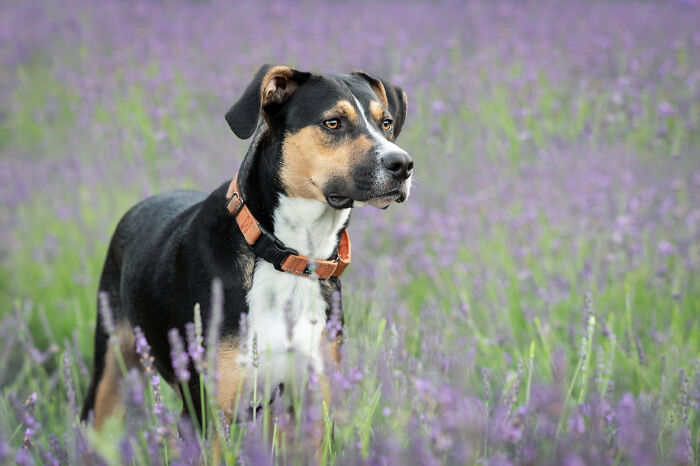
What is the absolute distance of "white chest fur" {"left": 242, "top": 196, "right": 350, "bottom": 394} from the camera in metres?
2.62

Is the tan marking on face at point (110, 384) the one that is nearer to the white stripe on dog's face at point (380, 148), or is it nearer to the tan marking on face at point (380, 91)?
the white stripe on dog's face at point (380, 148)

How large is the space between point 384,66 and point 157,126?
2.65 metres

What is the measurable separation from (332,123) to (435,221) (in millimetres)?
2527

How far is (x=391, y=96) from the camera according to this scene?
3.39 m

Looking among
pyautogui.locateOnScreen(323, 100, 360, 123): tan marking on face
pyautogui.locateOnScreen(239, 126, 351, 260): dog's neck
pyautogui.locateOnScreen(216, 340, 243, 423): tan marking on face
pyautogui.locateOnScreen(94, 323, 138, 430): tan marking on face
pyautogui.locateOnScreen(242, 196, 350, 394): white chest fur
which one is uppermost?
pyautogui.locateOnScreen(323, 100, 360, 123): tan marking on face

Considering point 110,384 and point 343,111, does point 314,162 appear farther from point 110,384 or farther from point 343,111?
point 110,384

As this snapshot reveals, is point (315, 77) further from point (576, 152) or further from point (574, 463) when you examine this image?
point (576, 152)

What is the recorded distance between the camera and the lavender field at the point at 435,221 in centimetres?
204

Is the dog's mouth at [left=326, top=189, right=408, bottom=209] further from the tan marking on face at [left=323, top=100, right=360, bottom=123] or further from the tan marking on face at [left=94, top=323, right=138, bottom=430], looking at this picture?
the tan marking on face at [left=94, top=323, right=138, bottom=430]

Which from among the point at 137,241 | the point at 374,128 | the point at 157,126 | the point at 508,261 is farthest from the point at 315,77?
the point at 157,126

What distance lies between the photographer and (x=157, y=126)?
6969 millimetres

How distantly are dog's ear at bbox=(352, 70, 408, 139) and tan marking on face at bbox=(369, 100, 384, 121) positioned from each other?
1.11 ft

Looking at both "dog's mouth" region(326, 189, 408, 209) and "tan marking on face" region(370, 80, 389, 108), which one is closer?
"dog's mouth" region(326, 189, 408, 209)

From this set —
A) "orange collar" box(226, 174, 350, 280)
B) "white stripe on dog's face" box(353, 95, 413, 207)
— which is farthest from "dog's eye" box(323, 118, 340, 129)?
"orange collar" box(226, 174, 350, 280)
